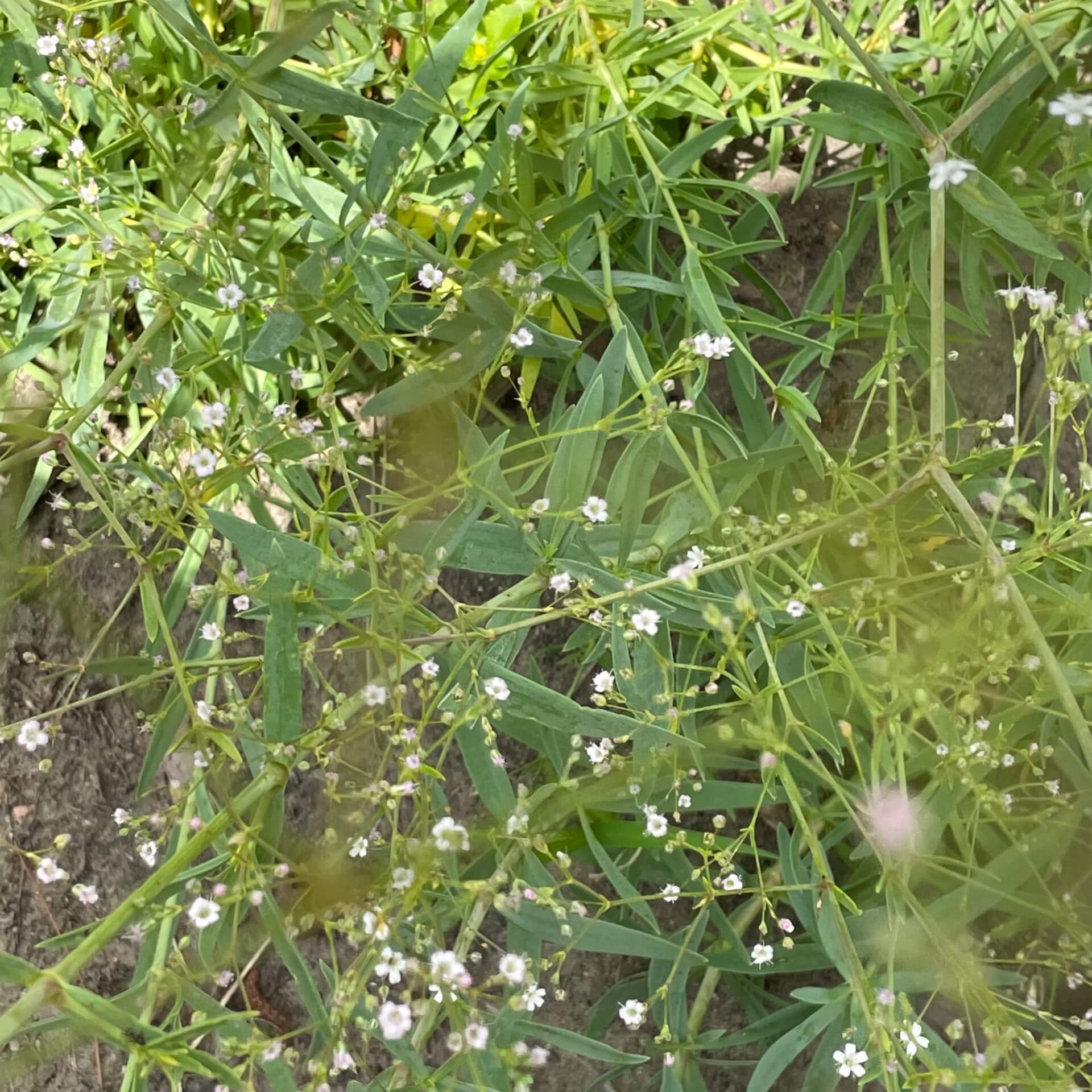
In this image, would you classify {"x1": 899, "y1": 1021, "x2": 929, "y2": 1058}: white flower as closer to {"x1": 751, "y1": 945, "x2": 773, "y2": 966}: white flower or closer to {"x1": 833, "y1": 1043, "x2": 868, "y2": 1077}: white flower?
{"x1": 833, "y1": 1043, "x2": 868, "y2": 1077}: white flower

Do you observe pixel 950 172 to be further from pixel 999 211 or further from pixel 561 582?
pixel 561 582

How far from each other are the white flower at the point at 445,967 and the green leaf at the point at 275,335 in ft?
2.25

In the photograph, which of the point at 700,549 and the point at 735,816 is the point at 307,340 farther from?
the point at 735,816

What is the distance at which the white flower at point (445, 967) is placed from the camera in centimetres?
82

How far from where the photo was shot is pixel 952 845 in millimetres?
1531

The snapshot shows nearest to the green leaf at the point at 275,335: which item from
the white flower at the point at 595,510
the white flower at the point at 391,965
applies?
the white flower at the point at 595,510

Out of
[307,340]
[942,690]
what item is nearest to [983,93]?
[942,690]

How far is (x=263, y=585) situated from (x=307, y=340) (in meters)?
0.50

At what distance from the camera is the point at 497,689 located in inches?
36.4

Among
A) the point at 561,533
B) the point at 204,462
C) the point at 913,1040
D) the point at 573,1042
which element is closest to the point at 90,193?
the point at 204,462

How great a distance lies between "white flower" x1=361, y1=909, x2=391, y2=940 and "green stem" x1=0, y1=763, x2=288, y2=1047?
0.16 m

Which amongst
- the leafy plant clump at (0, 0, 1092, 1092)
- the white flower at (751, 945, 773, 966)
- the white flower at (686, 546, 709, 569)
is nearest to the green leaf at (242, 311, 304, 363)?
the leafy plant clump at (0, 0, 1092, 1092)

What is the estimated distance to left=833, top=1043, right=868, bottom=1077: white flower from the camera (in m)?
1.05

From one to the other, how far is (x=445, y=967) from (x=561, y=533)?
0.45 metres
